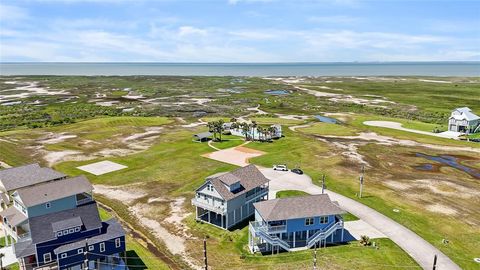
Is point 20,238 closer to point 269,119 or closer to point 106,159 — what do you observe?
point 106,159

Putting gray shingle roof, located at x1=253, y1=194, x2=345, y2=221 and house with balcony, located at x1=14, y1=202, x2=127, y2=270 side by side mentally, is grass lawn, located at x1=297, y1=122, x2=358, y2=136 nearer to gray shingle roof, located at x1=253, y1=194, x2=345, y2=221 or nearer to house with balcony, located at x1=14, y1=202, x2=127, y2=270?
gray shingle roof, located at x1=253, y1=194, x2=345, y2=221

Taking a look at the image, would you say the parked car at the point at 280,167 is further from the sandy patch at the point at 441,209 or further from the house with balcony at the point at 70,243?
the house with balcony at the point at 70,243

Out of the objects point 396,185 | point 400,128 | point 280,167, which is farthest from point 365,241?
point 400,128

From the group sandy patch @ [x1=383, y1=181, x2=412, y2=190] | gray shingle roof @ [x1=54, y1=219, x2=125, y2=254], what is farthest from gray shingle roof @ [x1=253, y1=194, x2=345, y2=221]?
sandy patch @ [x1=383, y1=181, x2=412, y2=190]

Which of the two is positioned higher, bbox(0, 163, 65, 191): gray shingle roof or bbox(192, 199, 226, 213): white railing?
bbox(0, 163, 65, 191): gray shingle roof

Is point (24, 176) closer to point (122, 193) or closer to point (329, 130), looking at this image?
point (122, 193)

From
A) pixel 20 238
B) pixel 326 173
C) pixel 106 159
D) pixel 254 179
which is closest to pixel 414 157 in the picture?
pixel 326 173
